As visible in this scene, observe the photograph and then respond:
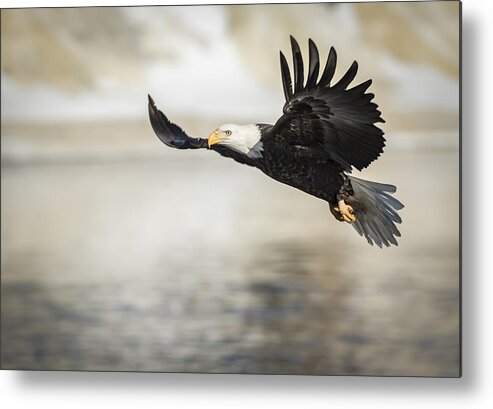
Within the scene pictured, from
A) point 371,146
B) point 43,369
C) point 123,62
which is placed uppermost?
point 123,62

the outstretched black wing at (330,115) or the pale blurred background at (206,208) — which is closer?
the outstretched black wing at (330,115)

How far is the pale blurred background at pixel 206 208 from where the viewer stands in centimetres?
304

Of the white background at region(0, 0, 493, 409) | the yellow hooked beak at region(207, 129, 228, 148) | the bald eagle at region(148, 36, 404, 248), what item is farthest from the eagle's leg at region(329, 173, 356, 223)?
the yellow hooked beak at region(207, 129, 228, 148)

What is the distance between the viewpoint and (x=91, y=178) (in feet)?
10.3

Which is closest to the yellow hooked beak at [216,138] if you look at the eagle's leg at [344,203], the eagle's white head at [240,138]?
the eagle's white head at [240,138]

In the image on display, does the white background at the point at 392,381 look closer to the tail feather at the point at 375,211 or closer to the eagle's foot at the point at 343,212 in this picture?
the tail feather at the point at 375,211

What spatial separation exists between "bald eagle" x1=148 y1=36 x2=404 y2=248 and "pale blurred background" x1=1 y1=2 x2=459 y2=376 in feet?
0.11

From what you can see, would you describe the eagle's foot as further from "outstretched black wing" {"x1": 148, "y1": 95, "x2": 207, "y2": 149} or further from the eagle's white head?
"outstretched black wing" {"x1": 148, "y1": 95, "x2": 207, "y2": 149}

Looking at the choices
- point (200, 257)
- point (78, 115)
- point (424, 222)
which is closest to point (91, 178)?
point (78, 115)

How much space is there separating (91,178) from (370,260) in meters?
0.82

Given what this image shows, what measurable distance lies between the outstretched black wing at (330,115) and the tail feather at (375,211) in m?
0.07

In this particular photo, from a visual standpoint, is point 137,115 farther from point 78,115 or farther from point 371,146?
point 371,146

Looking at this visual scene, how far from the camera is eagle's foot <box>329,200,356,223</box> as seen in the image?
305 centimetres

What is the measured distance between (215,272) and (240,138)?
0.38 metres
